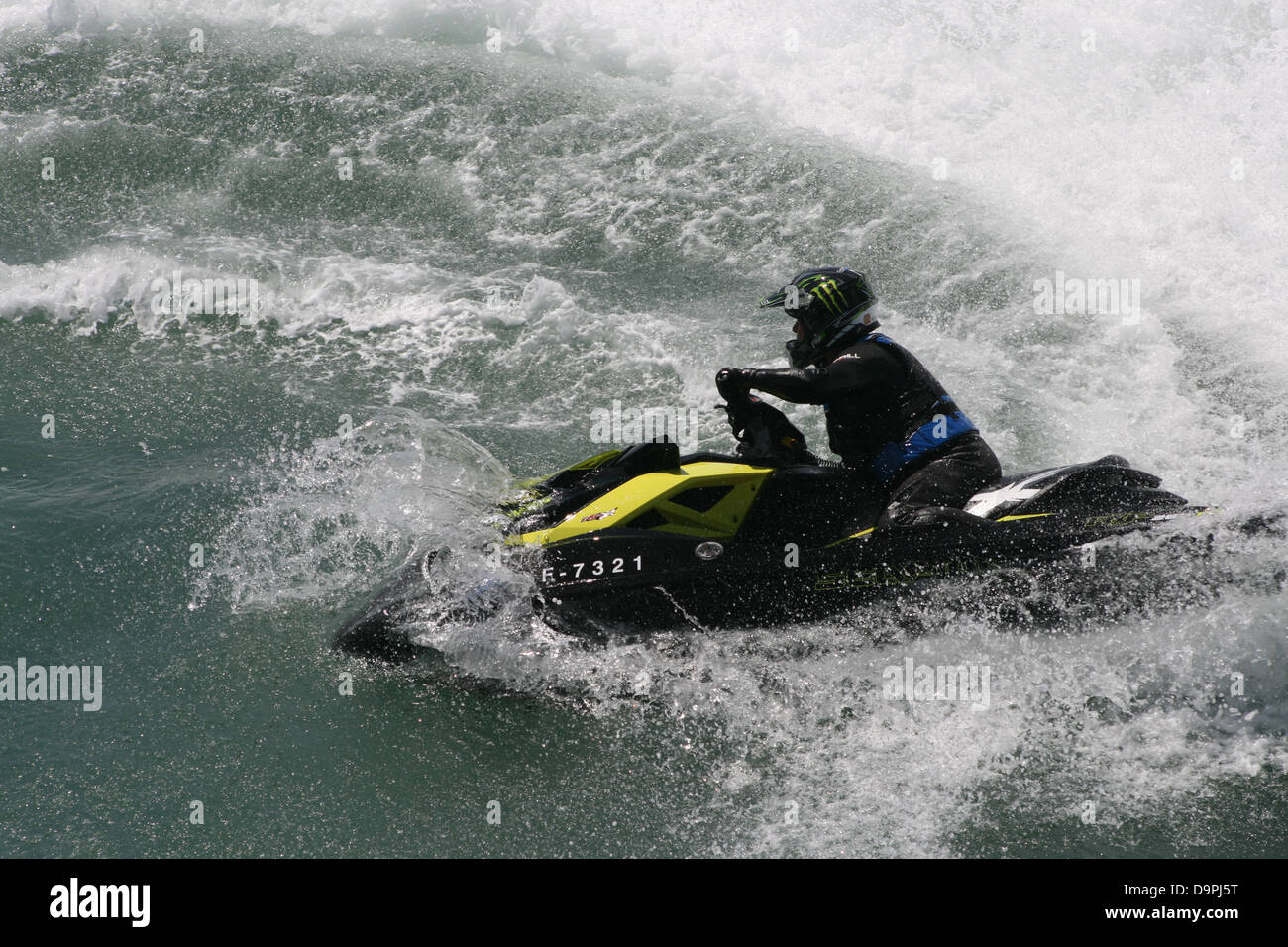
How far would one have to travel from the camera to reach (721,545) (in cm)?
577

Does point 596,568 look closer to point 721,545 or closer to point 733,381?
point 721,545

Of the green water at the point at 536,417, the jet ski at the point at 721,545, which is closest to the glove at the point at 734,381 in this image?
the jet ski at the point at 721,545

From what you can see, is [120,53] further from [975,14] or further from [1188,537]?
[1188,537]

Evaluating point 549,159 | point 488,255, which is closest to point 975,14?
point 549,159

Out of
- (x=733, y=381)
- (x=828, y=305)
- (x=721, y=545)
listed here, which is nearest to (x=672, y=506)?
(x=721, y=545)

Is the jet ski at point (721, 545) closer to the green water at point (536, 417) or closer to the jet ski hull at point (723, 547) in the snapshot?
the jet ski hull at point (723, 547)

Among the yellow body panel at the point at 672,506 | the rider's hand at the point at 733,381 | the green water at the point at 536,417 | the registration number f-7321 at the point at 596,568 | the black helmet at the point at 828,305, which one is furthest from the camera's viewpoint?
the black helmet at the point at 828,305

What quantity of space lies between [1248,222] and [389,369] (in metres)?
9.81

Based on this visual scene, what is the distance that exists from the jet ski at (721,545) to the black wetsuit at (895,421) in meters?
0.22

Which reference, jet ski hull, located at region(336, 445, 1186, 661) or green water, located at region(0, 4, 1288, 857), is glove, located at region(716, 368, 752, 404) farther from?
green water, located at region(0, 4, 1288, 857)

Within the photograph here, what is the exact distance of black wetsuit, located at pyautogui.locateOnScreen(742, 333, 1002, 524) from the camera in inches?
235

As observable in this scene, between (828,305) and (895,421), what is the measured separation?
79cm

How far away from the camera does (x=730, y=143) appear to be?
12898mm

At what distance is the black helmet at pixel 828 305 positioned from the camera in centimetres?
612
